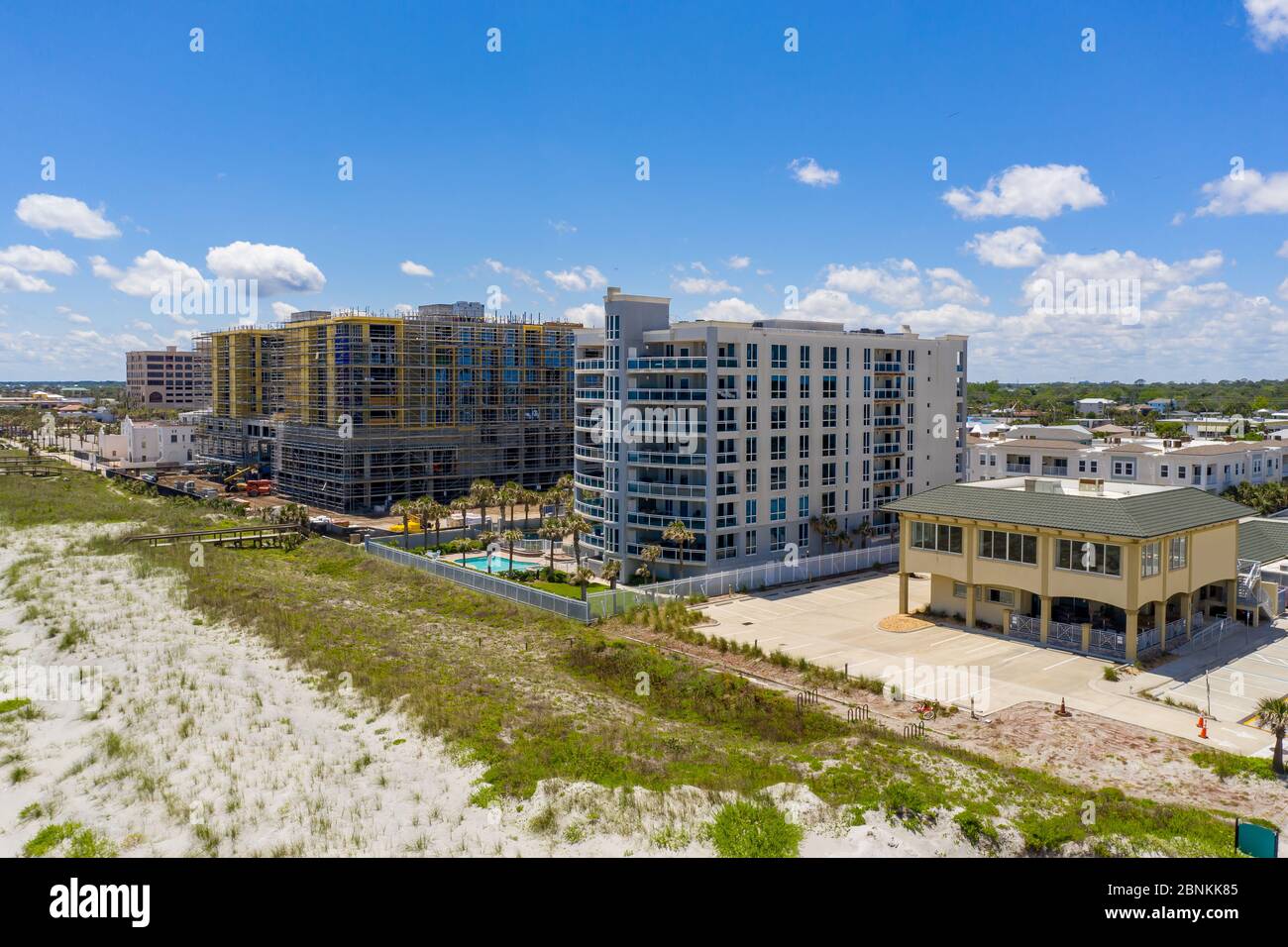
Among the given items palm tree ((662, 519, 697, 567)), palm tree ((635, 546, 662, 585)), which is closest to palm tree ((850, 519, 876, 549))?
palm tree ((662, 519, 697, 567))

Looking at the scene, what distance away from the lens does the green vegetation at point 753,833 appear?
17.4 m

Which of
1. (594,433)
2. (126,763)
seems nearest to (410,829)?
(126,763)

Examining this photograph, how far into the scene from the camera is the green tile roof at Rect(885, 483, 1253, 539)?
35.5 m

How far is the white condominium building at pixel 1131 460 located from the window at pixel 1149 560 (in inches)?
1334

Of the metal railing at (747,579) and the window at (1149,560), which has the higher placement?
the window at (1149,560)

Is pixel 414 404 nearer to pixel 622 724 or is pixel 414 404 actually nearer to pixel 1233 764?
pixel 622 724

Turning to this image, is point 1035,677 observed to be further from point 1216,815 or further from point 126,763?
point 126,763

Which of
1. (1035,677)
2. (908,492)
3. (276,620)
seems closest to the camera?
(1035,677)

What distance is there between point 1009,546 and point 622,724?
66.6 feet

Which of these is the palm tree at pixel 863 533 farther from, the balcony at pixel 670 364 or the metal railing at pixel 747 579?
the balcony at pixel 670 364

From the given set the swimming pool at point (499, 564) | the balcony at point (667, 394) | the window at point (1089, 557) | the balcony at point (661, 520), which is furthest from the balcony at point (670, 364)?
the window at point (1089, 557)

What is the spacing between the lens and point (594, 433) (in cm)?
5703

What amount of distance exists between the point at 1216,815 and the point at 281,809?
2290 cm
